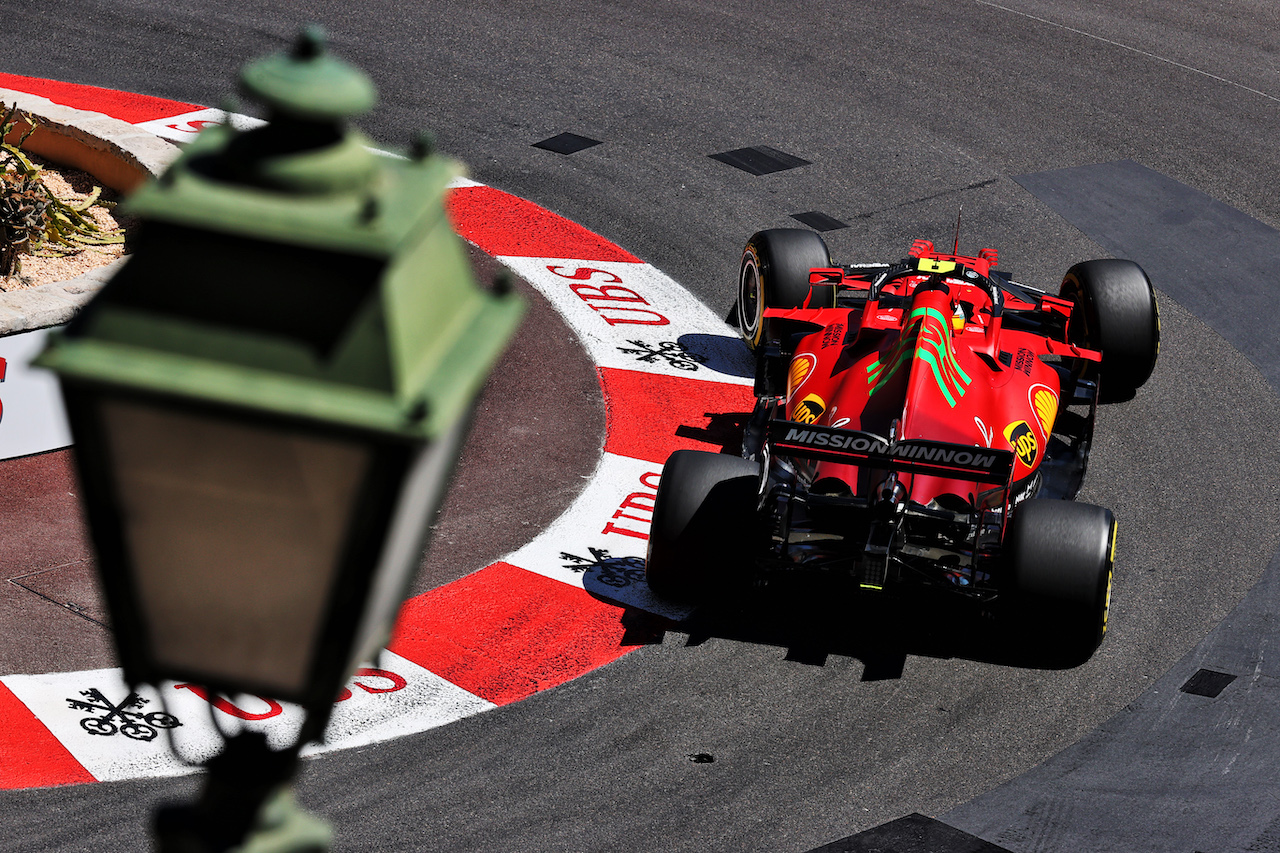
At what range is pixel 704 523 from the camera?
7.84 m

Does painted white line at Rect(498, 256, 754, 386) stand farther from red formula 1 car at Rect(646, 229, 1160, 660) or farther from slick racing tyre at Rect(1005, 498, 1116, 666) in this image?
slick racing tyre at Rect(1005, 498, 1116, 666)

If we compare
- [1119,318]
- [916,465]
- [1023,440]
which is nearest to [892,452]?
[916,465]

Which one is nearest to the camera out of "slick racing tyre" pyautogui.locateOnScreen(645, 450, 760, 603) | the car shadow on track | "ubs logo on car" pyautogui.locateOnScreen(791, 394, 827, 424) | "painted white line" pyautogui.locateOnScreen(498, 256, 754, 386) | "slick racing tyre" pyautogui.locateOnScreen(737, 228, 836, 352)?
"slick racing tyre" pyautogui.locateOnScreen(645, 450, 760, 603)

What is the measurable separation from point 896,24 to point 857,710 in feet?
41.1

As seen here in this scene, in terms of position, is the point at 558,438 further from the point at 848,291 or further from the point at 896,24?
the point at 896,24

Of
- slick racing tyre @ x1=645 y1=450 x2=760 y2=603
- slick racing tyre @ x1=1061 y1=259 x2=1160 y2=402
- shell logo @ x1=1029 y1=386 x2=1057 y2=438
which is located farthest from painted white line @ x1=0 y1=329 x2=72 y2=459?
slick racing tyre @ x1=1061 y1=259 x2=1160 y2=402

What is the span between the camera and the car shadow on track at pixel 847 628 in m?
8.01

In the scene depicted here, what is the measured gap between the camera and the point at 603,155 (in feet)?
47.5

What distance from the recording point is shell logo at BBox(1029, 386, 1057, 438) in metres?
8.55

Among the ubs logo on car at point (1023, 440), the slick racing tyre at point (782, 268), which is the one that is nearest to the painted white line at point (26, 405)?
the slick racing tyre at point (782, 268)

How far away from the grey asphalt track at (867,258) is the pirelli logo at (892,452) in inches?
47.8

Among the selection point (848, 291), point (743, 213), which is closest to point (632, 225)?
point (743, 213)

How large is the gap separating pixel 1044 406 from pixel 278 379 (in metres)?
7.53

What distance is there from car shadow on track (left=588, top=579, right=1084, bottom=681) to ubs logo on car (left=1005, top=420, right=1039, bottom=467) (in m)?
0.96
